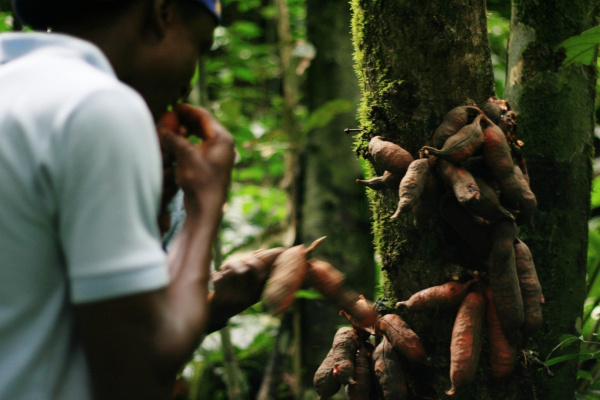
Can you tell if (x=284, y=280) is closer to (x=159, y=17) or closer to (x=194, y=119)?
(x=194, y=119)

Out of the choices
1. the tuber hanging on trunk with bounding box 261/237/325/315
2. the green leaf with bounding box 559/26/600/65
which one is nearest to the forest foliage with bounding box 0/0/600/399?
the green leaf with bounding box 559/26/600/65

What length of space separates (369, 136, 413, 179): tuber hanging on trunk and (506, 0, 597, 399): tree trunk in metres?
0.56

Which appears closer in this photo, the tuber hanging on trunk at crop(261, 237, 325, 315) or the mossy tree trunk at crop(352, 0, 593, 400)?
the tuber hanging on trunk at crop(261, 237, 325, 315)

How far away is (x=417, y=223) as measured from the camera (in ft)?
4.40

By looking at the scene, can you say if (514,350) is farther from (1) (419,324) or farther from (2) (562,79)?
(2) (562,79)

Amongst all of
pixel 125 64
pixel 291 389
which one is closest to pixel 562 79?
pixel 125 64

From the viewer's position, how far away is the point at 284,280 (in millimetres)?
1106

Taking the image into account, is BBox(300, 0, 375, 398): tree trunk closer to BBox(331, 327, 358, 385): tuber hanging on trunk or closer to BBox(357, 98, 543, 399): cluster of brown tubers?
BBox(331, 327, 358, 385): tuber hanging on trunk

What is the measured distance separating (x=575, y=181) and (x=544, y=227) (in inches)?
6.5

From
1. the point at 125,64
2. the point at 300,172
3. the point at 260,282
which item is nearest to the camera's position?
the point at 125,64

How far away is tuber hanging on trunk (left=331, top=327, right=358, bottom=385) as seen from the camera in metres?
1.33

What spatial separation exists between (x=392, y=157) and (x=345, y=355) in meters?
0.47

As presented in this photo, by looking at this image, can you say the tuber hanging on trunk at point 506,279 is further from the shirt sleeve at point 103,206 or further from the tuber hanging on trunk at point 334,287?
the shirt sleeve at point 103,206

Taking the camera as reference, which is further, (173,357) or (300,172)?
(300,172)
